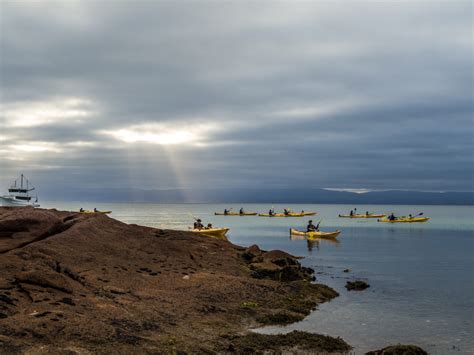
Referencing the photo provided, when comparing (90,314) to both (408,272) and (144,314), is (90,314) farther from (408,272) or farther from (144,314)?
(408,272)

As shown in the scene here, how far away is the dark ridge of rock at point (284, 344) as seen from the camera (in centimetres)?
1717

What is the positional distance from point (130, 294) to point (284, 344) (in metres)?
7.81

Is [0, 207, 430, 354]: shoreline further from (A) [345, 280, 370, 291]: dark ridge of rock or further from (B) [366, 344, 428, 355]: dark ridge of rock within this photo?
(A) [345, 280, 370, 291]: dark ridge of rock

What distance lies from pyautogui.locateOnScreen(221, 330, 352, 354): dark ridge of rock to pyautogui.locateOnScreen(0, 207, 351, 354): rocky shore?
4cm

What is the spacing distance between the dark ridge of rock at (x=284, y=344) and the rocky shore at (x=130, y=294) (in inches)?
1.7

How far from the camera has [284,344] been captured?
18172 mm

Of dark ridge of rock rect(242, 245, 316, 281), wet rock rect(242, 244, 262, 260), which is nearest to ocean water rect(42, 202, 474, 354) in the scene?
dark ridge of rock rect(242, 245, 316, 281)

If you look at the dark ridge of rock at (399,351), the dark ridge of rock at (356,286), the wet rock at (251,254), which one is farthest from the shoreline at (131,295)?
the dark ridge of rock at (356,286)

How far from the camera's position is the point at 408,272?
46.0 metres

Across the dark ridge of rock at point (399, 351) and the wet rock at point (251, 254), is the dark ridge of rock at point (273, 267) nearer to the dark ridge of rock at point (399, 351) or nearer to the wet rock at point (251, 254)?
the wet rock at point (251, 254)

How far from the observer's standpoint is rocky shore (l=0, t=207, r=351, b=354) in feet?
51.4

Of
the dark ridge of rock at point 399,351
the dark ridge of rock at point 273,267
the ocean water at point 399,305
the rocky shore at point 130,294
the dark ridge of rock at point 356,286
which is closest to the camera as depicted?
the rocky shore at point 130,294

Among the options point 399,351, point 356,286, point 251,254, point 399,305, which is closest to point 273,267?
point 251,254

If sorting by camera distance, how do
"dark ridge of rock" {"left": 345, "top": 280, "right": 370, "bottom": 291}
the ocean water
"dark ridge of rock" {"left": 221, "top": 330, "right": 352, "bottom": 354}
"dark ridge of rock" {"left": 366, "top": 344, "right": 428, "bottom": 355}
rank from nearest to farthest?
"dark ridge of rock" {"left": 221, "top": 330, "right": 352, "bottom": 354}
"dark ridge of rock" {"left": 366, "top": 344, "right": 428, "bottom": 355}
the ocean water
"dark ridge of rock" {"left": 345, "top": 280, "right": 370, "bottom": 291}
